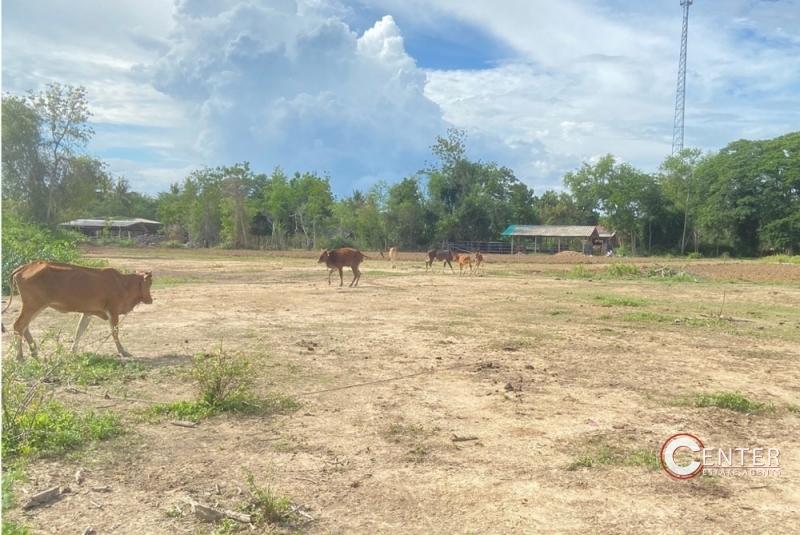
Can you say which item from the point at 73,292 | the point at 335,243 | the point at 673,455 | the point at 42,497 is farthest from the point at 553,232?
the point at 42,497

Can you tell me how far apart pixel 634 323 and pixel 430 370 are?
22.9 feet

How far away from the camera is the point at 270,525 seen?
167 inches

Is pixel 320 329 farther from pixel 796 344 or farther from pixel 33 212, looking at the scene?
pixel 33 212

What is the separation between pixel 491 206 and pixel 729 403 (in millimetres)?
63842

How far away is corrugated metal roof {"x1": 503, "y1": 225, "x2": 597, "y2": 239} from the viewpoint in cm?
6725

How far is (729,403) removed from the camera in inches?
281

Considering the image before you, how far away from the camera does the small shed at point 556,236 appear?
6750 cm

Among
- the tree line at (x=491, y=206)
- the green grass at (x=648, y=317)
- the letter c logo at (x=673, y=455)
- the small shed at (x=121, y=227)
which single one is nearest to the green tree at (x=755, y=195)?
the tree line at (x=491, y=206)

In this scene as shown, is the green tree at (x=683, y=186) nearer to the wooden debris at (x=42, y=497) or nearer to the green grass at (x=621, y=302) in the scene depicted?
the green grass at (x=621, y=302)

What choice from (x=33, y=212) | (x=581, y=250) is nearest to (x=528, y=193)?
(x=581, y=250)

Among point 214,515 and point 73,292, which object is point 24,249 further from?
point 214,515

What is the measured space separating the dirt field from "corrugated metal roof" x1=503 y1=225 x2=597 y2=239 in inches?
2135

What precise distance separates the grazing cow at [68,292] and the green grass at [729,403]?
7.50 m

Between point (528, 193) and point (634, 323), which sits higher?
point (528, 193)
